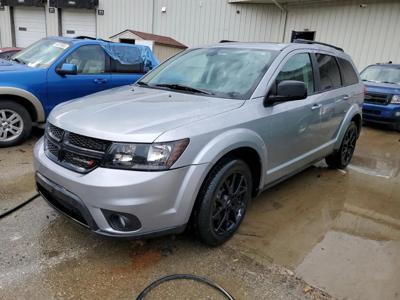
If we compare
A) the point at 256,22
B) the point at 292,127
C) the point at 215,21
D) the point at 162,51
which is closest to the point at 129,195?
the point at 292,127

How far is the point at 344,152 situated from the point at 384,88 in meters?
4.54

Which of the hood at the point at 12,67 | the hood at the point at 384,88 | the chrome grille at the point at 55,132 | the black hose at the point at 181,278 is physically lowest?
the black hose at the point at 181,278

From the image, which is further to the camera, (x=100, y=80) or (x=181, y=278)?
(x=100, y=80)

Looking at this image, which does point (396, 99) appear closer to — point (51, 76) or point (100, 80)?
point (100, 80)

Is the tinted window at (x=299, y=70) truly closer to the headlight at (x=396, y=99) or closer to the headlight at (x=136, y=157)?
the headlight at (x=136, y=157)

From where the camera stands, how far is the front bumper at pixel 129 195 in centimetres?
237

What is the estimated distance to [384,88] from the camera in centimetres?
880

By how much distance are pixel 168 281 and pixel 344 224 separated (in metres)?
2.03

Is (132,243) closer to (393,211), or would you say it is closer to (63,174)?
(63,174)

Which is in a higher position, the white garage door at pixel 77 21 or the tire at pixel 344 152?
the white garage door at pixel 77 21

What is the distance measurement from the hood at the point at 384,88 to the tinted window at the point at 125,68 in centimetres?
577

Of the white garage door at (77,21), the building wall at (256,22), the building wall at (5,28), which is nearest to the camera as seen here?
the building wall at (256,22)

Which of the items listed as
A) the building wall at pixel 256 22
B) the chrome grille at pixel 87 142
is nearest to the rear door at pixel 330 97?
the chrome grille at pixel 87 142

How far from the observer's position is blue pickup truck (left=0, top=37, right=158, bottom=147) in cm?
523
